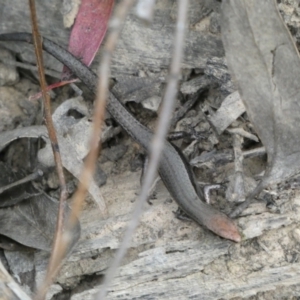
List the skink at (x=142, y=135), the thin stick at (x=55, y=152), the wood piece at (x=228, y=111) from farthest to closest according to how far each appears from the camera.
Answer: the skink at (x=142, y=135) → the wood piece at (x=228, y=111) → the thin stick at (x=55, y=152)

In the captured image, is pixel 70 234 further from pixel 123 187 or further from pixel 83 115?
pixel 83 115

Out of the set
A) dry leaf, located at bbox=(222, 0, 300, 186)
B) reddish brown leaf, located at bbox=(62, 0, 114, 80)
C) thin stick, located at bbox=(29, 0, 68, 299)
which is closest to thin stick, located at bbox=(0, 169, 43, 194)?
thin stick, located at bbox=(29, 0, 68, 299)

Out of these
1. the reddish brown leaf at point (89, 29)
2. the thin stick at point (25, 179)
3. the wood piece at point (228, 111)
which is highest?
the reddish brown leaf at point (89, 29)

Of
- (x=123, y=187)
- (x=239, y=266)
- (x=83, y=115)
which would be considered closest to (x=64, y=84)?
(x=83, y=115)

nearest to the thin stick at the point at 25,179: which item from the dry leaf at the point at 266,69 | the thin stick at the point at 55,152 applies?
the thin stick at the point at 55,152

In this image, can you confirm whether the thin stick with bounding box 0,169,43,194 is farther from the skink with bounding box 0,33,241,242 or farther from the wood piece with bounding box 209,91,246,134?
the wood piece with bounding box 209,91,246,134

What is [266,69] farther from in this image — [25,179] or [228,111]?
[25,179]

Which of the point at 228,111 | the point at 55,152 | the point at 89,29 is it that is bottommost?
the point at 228,111

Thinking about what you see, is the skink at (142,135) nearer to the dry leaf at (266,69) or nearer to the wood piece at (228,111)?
the wood piece at (228,111)

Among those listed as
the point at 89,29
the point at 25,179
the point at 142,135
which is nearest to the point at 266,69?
the point at 142,135
